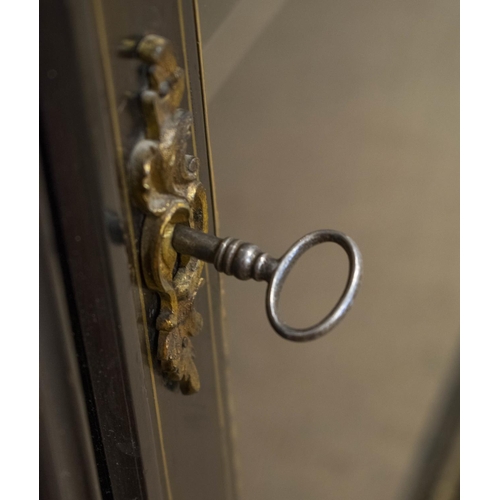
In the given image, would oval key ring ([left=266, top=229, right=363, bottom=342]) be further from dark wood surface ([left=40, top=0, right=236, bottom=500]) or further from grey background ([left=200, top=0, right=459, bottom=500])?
grey background ([left=200, top=0, right=459, bottom=500])

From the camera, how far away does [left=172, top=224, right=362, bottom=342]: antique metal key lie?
0.97 feet

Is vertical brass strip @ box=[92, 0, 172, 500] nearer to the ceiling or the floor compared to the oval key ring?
nearer to the ceiling

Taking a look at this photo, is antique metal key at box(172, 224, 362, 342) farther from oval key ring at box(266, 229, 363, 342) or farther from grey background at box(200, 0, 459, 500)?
grey background at box(200, 0, 459, 500)

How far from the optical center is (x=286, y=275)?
30 centimetres

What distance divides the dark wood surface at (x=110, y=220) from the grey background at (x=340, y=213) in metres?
0.15

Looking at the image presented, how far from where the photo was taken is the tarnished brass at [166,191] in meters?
0.28

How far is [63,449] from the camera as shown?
32 cm

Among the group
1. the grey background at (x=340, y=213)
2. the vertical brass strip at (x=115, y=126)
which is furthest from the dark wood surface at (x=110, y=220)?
the grey background at (x=340, y=213)

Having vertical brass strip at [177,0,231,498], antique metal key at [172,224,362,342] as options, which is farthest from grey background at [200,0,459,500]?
antique metal key at [172,224,362,342]

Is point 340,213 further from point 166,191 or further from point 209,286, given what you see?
point 166,191

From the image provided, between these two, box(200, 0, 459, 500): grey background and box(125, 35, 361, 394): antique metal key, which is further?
box(200, 0, 459, 500): grey background

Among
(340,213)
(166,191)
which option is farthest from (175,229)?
(340,213)

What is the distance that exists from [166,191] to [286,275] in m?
0.09

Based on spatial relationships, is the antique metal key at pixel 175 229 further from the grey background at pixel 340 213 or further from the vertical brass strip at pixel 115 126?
the grey background at pixel 340 213
